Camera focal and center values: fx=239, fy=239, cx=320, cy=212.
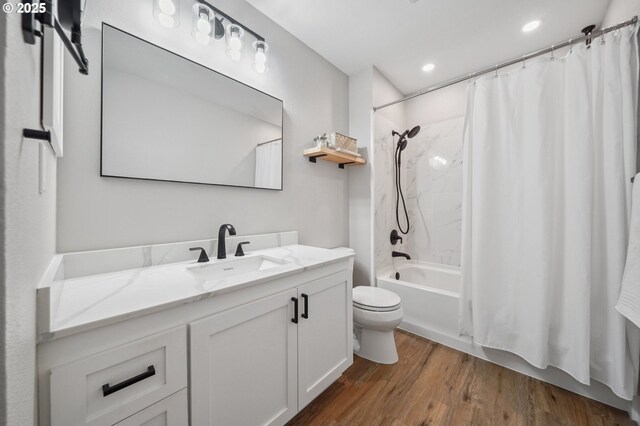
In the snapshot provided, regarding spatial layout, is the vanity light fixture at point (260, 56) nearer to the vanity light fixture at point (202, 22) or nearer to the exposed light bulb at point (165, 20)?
the vanity light fixture at point (202, 22)

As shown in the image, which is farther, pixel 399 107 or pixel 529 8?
pixel 399 107

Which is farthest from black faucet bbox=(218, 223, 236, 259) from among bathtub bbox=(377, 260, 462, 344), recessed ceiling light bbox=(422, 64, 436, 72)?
recessed ceiling light bbox=(422, 64, 436, 72)

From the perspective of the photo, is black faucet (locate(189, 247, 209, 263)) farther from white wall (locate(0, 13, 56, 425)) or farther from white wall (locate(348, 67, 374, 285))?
white wall (locate(348, 67, 374, 285))

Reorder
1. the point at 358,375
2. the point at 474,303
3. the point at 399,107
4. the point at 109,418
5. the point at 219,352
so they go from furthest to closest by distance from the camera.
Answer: the point at 399,107, the point at 474,303, the point at 358,375, the point at 219,352, the point at 109,418

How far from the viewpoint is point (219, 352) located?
0.89 meters

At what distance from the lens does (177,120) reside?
4.23 ft

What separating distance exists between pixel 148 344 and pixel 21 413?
0.33 m

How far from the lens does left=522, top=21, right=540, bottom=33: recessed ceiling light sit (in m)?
1.78

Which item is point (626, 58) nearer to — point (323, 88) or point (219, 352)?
point (323, 88)

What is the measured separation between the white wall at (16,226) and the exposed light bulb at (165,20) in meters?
0.89

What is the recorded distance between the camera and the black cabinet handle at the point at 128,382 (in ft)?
2.12

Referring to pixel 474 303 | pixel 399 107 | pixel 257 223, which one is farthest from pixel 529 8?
pixel 257 223

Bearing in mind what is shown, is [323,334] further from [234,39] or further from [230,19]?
[230,19]

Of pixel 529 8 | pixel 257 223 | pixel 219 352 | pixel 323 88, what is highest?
pixel 529 8
